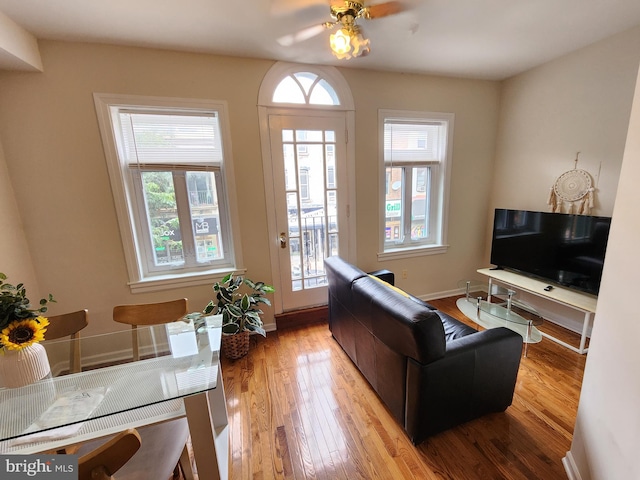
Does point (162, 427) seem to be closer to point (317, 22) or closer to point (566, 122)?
point (317, 22)

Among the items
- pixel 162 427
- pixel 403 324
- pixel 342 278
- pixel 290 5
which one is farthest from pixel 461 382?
pixel 290 5

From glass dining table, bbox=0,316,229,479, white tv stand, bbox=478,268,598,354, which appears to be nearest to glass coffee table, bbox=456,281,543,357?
white tv stand, bbox=478,268,598,354

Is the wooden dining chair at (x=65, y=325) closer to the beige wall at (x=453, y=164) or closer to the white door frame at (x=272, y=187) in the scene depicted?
the white door frame at (x=272, y=187)

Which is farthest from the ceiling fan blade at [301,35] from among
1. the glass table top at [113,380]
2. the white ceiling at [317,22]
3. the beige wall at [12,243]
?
the beige wall at [12,243]

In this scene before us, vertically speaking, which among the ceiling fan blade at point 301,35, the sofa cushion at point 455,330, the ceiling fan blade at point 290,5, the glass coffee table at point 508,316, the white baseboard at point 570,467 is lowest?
the white baseboard at point 570,467

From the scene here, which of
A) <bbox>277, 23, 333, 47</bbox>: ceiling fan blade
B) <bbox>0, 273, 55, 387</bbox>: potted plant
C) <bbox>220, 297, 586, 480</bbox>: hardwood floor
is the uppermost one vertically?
<bbox>277, 23, 333, 47</bbox>: ceiling fan blade

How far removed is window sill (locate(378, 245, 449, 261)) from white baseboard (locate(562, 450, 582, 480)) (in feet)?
6.54

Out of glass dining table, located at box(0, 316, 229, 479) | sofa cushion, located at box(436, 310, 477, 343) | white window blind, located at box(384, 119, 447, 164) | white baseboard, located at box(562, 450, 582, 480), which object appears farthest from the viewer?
white window blind, located at box(384, 119, 447, 164)

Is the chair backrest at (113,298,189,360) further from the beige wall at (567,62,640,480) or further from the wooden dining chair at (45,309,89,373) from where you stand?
the beige wall at (567,62,640,480)

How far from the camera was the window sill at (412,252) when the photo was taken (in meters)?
3.05

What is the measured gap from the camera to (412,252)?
314 centimetres

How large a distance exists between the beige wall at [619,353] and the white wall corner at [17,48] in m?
3.13

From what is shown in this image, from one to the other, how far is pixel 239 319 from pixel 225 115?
175 cm

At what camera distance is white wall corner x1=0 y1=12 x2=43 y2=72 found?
1550 millimetres
